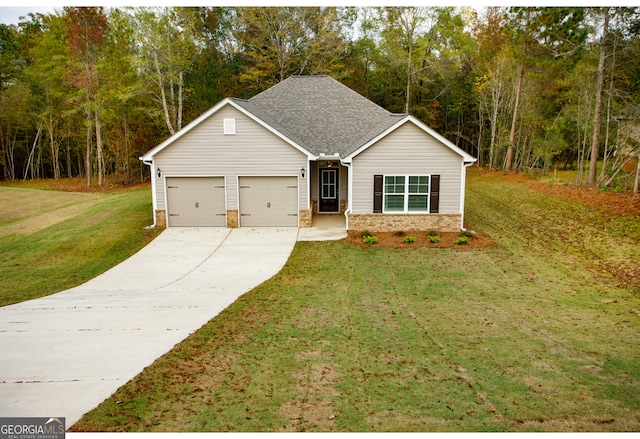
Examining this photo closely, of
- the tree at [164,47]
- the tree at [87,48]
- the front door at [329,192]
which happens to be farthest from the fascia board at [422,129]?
the tree at [87,48]

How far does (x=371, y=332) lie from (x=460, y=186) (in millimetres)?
10575

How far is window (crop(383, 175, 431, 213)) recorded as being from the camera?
17109mm

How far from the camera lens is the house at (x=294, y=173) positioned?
55.7 feet

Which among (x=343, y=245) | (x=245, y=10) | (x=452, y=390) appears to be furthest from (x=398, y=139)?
(x=245, y=10)

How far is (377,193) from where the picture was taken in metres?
17.0

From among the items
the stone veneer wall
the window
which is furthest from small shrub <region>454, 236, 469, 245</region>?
the window

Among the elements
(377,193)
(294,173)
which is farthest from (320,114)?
(377,193)

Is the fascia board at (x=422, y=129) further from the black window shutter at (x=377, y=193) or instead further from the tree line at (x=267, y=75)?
the tree line at (x=267, y=75)

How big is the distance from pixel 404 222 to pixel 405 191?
1180 millimetres

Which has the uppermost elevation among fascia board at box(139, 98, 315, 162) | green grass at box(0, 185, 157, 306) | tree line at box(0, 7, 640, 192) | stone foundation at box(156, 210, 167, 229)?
tree line at box(0, 7, 640, 192)

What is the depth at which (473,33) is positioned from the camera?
39781 millimetres

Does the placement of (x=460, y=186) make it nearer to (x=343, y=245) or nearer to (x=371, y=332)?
(x=343, y=245)

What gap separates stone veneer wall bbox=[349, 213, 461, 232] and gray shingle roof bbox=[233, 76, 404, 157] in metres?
3.34

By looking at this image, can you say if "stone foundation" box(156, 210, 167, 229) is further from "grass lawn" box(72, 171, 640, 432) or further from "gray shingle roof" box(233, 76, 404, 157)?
"grass lawn" box(72, 171, 640, 432)
